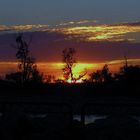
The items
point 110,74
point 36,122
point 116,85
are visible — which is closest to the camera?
point 36,122

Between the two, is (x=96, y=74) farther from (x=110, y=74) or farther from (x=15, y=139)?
(x=15, y=139)

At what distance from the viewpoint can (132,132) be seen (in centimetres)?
1634

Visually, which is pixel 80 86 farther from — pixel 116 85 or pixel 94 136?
pixel 94 136

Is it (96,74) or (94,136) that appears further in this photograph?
(96,74)

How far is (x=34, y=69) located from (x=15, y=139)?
239 ft

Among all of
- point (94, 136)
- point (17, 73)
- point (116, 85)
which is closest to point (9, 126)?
point (94, 136)

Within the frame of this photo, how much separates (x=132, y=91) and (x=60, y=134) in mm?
62545

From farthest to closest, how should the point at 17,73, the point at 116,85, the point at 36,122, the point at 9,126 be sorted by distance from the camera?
Answer: the point at 17,73 < the point at 116,85 < the point at 36,122 < the point at 9,126

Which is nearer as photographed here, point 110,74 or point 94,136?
point 94,136

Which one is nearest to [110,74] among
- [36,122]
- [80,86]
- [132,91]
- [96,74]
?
[96,74]

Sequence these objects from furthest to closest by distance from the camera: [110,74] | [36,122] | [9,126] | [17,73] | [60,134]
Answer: [110,74]
[17,73]
[36,122]
[9,126]
[60,134]

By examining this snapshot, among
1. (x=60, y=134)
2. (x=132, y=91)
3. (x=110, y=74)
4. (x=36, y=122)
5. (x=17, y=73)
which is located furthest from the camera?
(x=110, y=74)

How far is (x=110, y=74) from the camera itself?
111312mm

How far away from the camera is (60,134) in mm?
16062
